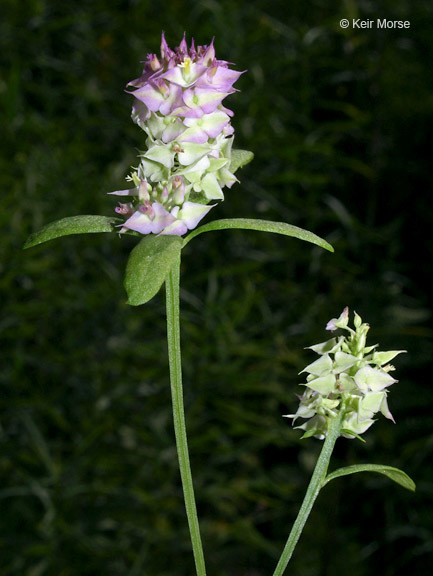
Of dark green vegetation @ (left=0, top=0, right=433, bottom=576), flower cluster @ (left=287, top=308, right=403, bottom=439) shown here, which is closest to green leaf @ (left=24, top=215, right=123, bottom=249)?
flower cluster @ (left=287, top=308, right=403, bottom=439)

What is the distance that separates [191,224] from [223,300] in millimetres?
1062

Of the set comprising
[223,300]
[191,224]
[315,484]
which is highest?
[223,300]

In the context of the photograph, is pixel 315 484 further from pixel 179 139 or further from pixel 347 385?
pixel 179 139

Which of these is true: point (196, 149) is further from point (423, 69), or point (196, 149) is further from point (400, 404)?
point (423, 69)

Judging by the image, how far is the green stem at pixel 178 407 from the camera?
0.36 meters

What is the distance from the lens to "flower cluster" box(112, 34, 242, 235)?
1.22 ft

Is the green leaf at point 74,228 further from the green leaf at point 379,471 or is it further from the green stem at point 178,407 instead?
the green leaf at point 379,471

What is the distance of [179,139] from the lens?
0.37 metres

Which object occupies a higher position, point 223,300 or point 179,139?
point 223,300

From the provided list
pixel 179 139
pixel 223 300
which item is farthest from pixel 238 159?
pixel 223 300

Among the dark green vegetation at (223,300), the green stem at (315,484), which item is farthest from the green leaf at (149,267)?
the dark green vegetation at (223,300)

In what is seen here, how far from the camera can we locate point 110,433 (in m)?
1.39

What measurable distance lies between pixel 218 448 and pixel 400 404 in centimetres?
41

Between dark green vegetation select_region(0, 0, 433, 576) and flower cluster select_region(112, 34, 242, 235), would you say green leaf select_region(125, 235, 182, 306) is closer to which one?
flower cluster select_region(112, 34, 242, 235)
